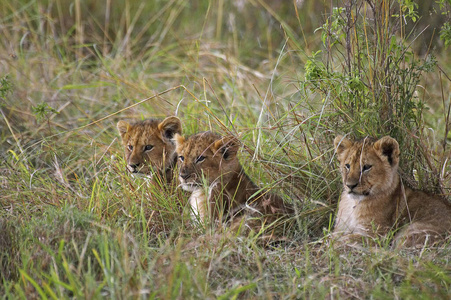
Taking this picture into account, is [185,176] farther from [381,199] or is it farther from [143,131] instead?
[381,199]

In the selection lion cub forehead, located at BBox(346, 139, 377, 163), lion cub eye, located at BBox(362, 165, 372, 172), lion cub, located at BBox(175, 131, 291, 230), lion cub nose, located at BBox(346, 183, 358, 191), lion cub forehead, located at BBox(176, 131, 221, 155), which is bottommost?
lion cub, located at BBox(175, 131, 291, 230)

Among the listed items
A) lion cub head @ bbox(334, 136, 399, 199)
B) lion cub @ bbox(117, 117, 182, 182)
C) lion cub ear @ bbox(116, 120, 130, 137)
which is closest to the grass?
lion cub @ bbox(117, 117, 182, 182)

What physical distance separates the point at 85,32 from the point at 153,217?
630 cm

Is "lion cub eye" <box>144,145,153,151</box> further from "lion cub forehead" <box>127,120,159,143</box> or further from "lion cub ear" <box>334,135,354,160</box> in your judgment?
"lion cub ear" <box>334,135,354,160</box>

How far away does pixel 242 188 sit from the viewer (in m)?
5.95

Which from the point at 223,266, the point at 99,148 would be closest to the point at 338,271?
the point at 223,266

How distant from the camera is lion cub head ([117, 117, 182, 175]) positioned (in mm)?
6375

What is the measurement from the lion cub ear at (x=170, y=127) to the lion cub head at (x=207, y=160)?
47 cm

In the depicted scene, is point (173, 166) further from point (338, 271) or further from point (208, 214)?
point (338, 271)

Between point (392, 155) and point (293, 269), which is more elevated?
point (392, 155)

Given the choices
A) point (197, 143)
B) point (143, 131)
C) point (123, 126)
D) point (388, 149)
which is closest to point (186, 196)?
point (197, 143)

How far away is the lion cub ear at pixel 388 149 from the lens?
5234 mm

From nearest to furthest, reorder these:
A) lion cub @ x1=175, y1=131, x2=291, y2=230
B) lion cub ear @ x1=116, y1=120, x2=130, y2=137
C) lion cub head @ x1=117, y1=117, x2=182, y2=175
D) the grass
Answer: the grass, lion cub @ x1=175, y1=131, x2=291, y2=230, lion cub head @ x1=117, y1=117, x2=182, y2=175, lion cub ear @ x1=116, y1=120, x2=130, y2=137

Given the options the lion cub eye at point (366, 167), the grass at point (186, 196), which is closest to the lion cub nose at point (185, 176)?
the grass at point (186, 196)
